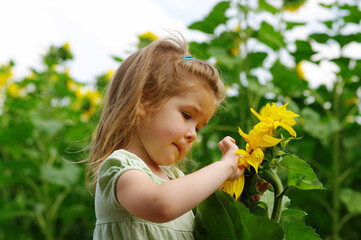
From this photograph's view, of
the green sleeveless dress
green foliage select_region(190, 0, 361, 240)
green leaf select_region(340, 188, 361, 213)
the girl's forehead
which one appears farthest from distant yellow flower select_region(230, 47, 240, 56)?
the green sleeveless dress

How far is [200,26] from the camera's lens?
1746 mm

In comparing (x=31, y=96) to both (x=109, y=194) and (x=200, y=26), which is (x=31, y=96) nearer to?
(x=200, y=26)

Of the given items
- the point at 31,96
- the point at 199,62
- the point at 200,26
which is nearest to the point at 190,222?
the point at 199,62

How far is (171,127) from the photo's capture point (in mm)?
694

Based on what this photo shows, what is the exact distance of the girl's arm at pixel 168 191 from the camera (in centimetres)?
54

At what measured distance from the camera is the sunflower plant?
0.57m

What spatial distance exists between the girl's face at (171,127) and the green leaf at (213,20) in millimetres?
1023

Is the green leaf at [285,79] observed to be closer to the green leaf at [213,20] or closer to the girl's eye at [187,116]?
the green leaf at [213,20]

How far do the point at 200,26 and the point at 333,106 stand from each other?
2.28 ft

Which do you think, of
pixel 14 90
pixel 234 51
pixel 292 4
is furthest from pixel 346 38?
pixel 14 90

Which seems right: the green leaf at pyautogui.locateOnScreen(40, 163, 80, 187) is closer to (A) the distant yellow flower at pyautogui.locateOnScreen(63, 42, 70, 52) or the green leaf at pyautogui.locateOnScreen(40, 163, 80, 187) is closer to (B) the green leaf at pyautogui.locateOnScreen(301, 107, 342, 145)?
(A) the distant yellow flower at pyautogui.locateOnScreen(63, 42, 70, 52)

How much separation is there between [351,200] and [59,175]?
3.95 feet

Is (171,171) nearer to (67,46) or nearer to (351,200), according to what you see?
(351,200)

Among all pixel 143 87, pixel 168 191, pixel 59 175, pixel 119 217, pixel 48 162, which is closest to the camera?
pixel 168 191
